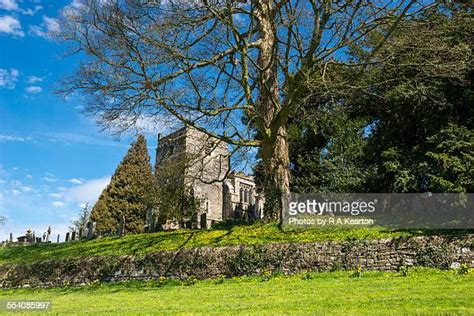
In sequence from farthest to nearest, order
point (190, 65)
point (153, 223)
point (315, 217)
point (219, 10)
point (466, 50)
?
1. point (153, 223)
2. point (315, 217)
3. point (466, 50)
4. point (190, 65)
5. point (219, 10)

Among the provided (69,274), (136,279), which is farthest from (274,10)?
(69,274)

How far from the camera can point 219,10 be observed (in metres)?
12.7

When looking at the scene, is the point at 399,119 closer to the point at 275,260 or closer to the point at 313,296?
the point at 275,260

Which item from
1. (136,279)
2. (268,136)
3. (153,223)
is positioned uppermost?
(268,136)

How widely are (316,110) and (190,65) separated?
983cm

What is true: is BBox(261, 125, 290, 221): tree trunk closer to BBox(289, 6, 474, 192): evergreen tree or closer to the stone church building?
the stone church building

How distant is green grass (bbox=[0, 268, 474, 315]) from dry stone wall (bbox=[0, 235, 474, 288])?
2.01ft

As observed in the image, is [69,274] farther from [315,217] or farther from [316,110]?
[316,110]

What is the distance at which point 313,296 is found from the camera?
26.8 feet

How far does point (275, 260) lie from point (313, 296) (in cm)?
441

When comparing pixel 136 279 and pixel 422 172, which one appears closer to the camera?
pixel 136 279

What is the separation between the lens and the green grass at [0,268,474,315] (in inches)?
267

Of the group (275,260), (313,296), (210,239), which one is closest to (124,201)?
(210,239)

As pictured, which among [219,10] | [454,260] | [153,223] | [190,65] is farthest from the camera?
[153,223]
